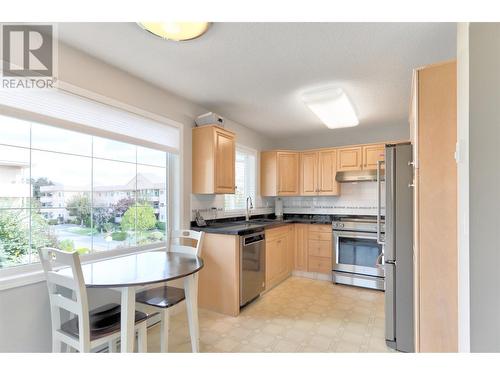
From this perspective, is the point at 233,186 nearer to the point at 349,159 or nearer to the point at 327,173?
the point at 327,173

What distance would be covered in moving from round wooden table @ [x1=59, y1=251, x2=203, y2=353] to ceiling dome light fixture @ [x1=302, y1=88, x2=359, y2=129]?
6.79 ft

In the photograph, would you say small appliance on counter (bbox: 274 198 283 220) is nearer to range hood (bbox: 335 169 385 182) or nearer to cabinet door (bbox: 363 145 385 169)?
range hood (bbox: 335 169 385 182)

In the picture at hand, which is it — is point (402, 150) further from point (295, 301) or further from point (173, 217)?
point (173, 217)

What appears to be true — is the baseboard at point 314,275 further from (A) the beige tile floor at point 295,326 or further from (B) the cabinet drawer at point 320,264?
(A) the beige tile floor at point 295,326

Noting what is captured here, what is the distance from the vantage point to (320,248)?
4195 mm

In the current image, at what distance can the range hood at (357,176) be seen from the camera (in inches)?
158

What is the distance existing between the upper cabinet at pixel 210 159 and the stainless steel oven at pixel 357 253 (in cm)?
194

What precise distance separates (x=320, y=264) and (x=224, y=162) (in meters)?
2.29

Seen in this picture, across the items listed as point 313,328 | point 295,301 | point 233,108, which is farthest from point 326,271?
point 233,108

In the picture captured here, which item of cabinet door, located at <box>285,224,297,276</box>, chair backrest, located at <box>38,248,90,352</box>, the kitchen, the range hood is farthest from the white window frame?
the range hood

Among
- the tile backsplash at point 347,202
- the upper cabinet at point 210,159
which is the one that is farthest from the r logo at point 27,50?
the tile backsplash at point 347,202

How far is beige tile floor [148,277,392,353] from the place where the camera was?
2273 mm
